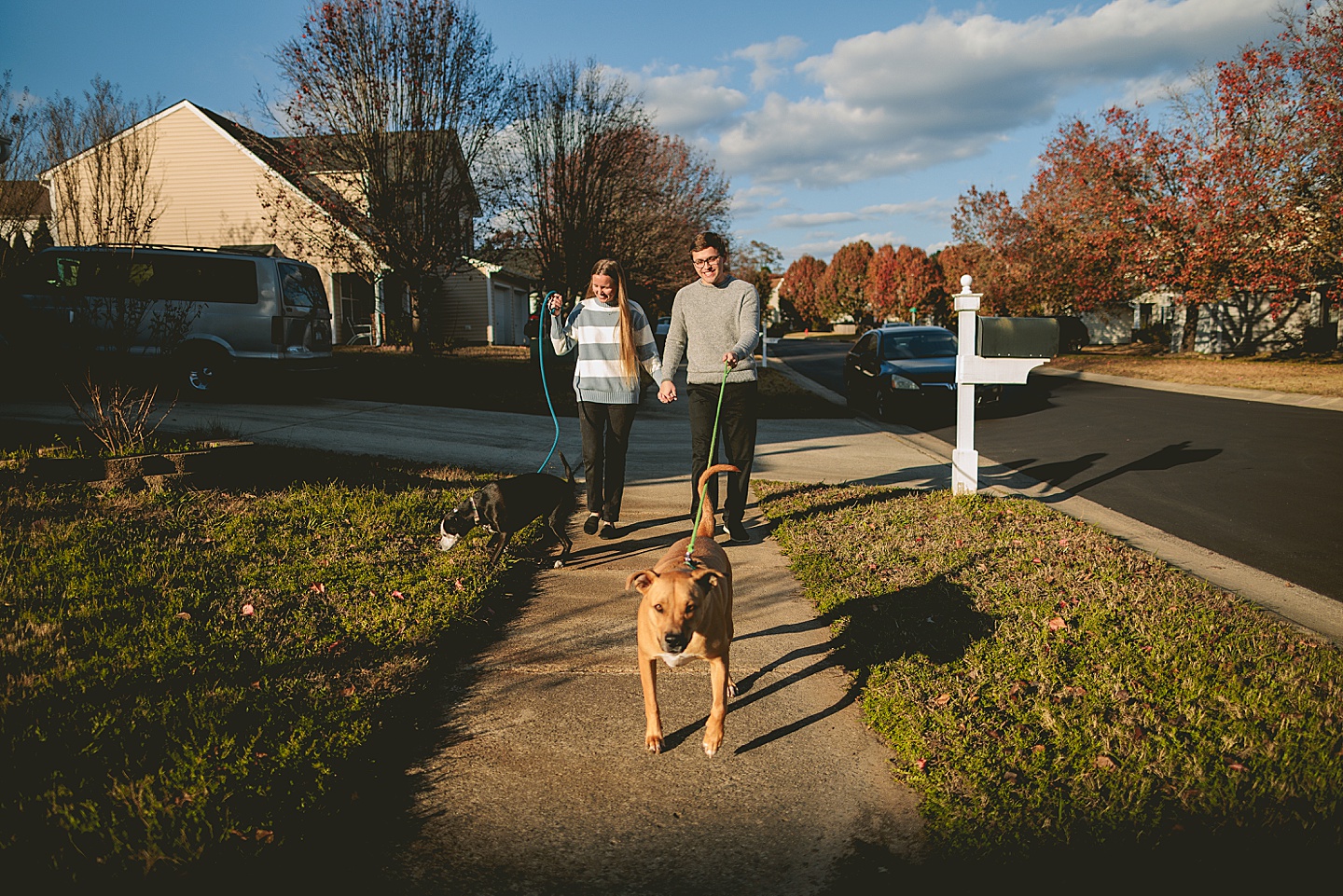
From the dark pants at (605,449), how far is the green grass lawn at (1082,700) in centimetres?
142

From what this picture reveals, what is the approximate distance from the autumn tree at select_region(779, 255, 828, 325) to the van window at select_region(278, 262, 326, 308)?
265ft

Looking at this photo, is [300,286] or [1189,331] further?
[1189,331]

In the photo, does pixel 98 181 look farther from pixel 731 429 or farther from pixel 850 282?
pixel 850 282

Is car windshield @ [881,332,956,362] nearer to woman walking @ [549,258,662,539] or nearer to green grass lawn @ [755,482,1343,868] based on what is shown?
green grass lawn @ [755,482,1343,868]

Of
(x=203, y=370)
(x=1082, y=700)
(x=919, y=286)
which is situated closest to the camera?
(x=1082, y=700)

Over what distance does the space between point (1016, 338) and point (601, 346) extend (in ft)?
11.3

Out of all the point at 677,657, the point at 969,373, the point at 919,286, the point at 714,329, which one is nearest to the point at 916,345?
the point at 969,373

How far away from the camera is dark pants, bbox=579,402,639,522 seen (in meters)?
5.58

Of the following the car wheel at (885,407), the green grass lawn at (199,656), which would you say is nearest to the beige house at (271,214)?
the car wheel at (885,407)

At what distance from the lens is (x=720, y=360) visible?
5438 millimetres

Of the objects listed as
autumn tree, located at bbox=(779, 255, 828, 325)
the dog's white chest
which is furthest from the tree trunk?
autumn tree, located at bbox=(779, 255, 828, 325)

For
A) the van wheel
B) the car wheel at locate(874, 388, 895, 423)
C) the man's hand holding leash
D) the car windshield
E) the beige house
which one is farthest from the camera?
the beige house

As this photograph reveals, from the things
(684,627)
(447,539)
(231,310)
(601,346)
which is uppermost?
(231,310)

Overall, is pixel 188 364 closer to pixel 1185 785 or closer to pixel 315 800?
pixel 315 800
